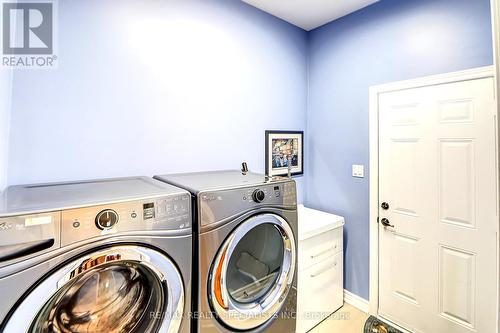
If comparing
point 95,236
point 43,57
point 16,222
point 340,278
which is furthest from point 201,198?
point 340,278

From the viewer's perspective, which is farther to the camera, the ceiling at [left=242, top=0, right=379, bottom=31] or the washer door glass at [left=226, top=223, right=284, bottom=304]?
the ceiling at [left=242, top=0, right=379, bottom=31]

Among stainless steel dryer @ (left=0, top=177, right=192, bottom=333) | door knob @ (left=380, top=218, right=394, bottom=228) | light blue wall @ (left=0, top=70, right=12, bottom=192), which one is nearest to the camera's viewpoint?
stainless steel dryer @ (left=0, top=177, right=192, bottom=333)

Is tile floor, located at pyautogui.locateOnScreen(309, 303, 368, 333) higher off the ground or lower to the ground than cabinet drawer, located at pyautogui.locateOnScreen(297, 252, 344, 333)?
lower

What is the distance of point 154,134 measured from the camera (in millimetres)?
1732

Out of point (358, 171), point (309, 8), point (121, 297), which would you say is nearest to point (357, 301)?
point (358, 171)

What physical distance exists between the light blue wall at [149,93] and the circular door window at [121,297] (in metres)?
0.70

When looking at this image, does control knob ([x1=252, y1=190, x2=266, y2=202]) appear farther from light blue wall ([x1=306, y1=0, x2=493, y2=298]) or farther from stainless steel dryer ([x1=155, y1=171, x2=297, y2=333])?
light blue wall ([x1=306, y1=0, x2=493, y2=298])

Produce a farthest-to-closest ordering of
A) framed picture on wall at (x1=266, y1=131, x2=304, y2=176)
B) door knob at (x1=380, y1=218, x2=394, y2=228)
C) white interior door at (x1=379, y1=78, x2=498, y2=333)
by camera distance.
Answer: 1. framed picture on wall at (x1=266, y1=131, x2=304, y2=176)
2. door knob at (x1=380, y1=218, x2=394, y2=228)
3. white interior door at (x1=379, y1=78, x2=498, y2=333)

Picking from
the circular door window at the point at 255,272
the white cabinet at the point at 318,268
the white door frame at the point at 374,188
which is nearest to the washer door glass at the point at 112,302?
the circular door window at the point at 255,272

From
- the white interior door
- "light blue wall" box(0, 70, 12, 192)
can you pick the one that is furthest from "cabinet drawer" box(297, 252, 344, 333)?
"light blue wall" box(0, 70, 12, 192)

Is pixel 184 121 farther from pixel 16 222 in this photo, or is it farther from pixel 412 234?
pixel 412 234

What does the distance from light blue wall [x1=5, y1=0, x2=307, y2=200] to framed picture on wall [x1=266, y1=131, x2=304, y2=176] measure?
0.32ft

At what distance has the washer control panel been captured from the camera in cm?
87

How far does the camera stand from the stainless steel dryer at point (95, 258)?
788 mm
